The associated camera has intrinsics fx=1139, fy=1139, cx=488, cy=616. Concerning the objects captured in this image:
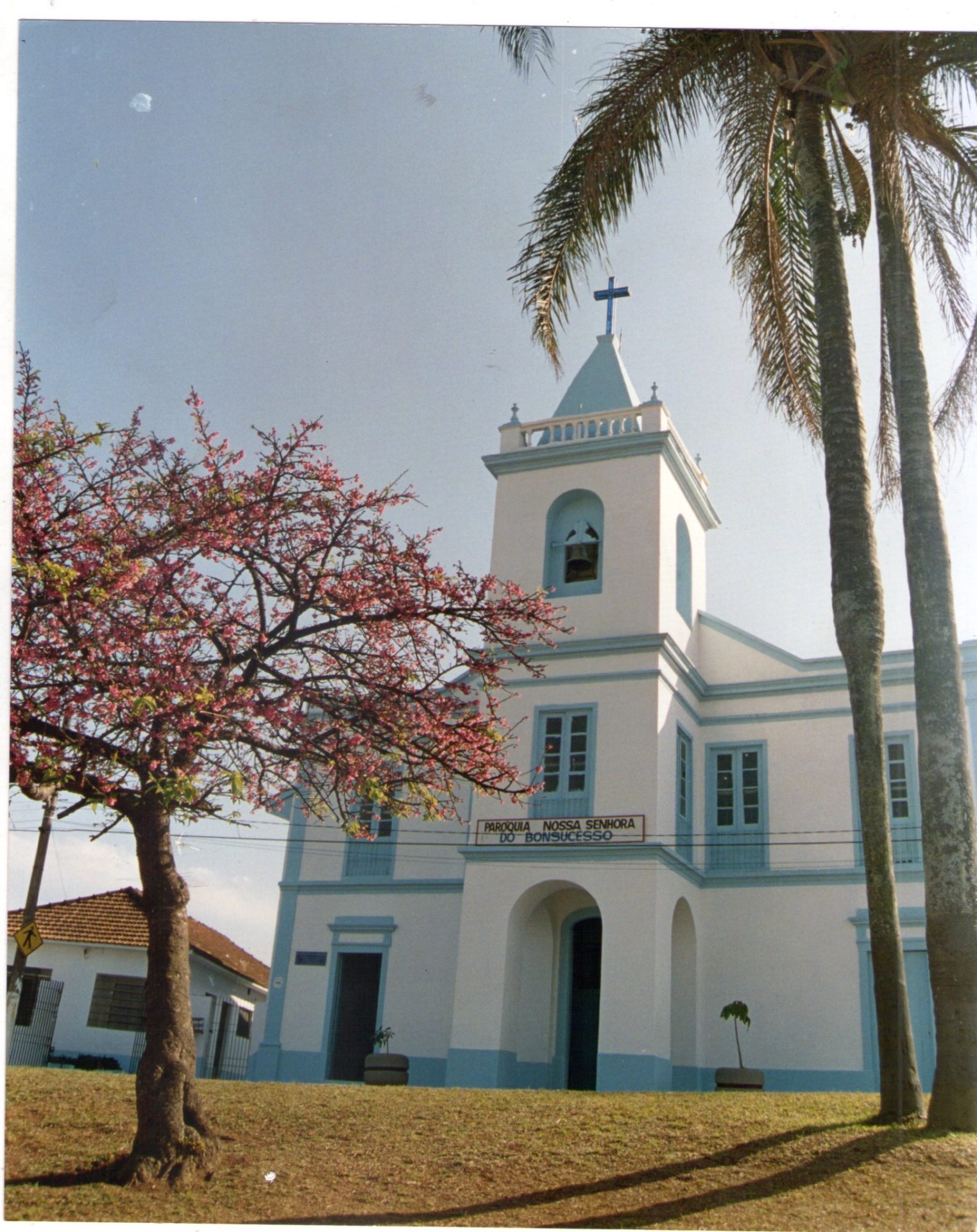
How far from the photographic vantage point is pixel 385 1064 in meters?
7.54

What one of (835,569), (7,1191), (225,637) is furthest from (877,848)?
(7,1191)

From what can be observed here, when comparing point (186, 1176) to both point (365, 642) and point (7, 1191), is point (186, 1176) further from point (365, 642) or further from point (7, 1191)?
point (365, 642)

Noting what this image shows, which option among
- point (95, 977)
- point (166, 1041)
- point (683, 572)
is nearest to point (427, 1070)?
point (166, 1041)

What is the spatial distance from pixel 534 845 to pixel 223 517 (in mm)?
3076

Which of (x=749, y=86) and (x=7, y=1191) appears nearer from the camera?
(x=7, y=1191)

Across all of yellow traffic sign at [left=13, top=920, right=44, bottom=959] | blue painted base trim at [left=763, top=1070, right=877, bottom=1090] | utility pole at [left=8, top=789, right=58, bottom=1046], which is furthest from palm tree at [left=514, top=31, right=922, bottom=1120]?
yellow traffic sign at [left=13, top=920, right=44, bottom=959]

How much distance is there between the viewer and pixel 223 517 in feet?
21.5

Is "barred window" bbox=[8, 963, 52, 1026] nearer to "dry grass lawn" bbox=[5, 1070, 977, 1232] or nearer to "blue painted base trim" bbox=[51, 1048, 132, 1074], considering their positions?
"blue painted base trim" bbox=[51, 1048, 132, 1074]

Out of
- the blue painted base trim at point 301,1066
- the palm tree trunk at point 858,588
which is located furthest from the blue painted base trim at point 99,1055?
the palm tree trunk at point 858,588

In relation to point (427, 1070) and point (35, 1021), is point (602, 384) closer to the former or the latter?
point (427, 1070)

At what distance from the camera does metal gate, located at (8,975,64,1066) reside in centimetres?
604

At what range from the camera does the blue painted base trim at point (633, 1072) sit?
7.07 metres

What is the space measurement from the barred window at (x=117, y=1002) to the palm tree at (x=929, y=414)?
4220 millimetres

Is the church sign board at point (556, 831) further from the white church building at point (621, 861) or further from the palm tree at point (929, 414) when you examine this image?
the palm tree at point (929, 414)
